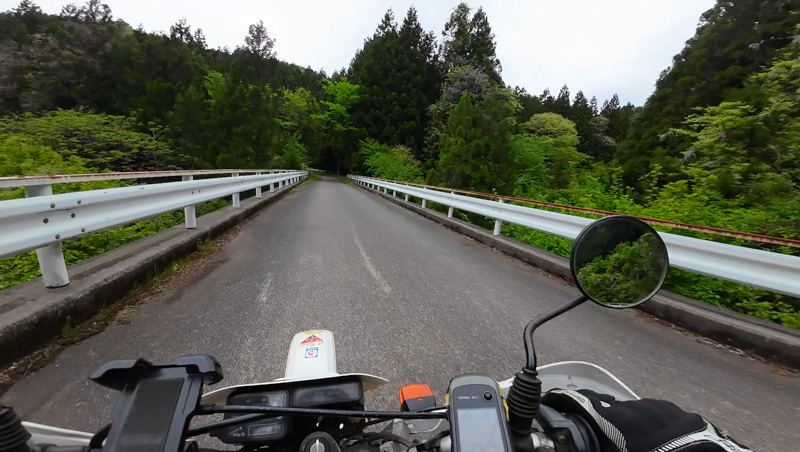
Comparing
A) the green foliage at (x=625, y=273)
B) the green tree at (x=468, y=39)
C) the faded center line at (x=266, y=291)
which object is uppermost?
the green tree at (x=468, y=39)

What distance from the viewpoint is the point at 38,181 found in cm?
227

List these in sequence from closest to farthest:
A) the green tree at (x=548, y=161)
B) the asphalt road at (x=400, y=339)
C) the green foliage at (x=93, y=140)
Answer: the asphalt road at (x=400, y=339), the green foliage at (x=93, y=140), the green tree at (x=548, y=161)

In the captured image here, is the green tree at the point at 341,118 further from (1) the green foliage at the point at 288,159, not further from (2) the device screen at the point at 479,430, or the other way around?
(2) the device screen at the point at 479,430

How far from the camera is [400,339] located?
2469 millimetres

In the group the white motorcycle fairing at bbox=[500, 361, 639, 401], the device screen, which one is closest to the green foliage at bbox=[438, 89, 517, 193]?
the white motorcycle fairing at bbox=[500, 361, 639, 401]

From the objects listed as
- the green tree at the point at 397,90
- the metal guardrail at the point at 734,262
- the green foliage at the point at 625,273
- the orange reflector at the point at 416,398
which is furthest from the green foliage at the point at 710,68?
the green tree at the point at 397,90

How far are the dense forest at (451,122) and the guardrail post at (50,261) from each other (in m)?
1.76

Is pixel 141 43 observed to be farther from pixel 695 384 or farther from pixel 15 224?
pixel 695 384

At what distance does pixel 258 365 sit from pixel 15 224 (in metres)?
1.68

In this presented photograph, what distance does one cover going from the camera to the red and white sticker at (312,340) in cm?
126

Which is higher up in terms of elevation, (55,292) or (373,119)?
(373,119)

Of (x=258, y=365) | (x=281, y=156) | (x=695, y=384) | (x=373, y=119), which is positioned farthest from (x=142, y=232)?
(x=373, y=119)

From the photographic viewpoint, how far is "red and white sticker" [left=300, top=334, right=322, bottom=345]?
1.26 meters

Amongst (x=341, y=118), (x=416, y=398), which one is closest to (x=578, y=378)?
(x=416, y=398)
